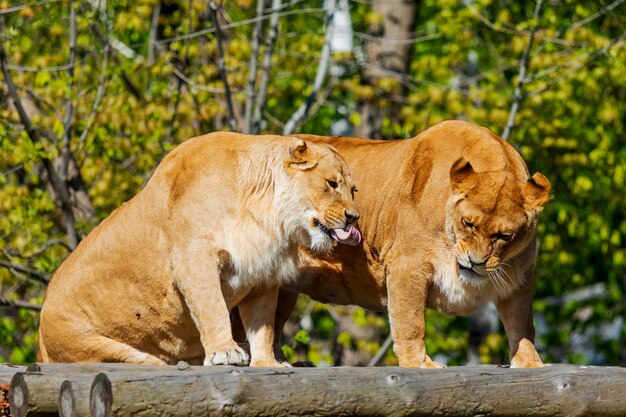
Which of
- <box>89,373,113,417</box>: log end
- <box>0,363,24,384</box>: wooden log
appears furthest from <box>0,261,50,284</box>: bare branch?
<box>89,373,113,417</box>: log end

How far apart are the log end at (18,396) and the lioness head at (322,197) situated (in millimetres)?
1836

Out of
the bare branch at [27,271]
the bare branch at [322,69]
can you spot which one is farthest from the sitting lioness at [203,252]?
the bare branch at [322,69]

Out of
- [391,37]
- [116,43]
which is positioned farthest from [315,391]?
[391,37]

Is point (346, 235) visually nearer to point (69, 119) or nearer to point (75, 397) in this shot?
point (75, 397)

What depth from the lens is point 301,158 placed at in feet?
21.0

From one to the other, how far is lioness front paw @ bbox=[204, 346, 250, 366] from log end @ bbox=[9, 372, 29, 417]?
3.94 ft

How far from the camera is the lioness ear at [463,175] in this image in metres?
6.29

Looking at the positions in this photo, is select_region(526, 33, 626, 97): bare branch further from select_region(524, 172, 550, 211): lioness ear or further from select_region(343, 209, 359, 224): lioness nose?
select_region(343, 209, 359, 224): lioness nose

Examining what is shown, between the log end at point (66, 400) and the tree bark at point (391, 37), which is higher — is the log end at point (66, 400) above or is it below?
above

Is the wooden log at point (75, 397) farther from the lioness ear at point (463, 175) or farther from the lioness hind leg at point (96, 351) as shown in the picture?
the lioness ear at point (463, 175)

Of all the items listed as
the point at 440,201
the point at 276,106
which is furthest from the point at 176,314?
the point at 276,106

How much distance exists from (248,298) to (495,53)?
750cm

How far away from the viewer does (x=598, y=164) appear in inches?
531

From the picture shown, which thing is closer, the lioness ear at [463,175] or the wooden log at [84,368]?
the wooden log at [84,368]
